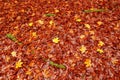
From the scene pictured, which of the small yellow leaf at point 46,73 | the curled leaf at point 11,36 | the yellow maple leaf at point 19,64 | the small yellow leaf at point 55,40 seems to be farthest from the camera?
the curled leaf at point 11,36

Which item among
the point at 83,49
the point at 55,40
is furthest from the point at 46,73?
the point at 83,49

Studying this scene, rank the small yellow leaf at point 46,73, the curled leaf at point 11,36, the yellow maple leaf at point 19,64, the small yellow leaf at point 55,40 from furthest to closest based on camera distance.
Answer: the curled leaf at point 11,36 → the small yellow leaf at point 55,40 → the yellow maple leaf at point 19,64 → the small yellow leaf at point 46,73

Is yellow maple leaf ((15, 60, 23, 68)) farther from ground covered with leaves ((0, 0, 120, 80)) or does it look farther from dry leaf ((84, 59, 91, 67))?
dry leaf ((84, 59, 91, 67))

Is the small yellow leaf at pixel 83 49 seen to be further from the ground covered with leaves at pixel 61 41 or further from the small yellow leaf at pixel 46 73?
the small yellow leaf at pixel 46 73

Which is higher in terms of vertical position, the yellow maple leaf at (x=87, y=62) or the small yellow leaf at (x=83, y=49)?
the small yellow leaf at (x=83, y=49)

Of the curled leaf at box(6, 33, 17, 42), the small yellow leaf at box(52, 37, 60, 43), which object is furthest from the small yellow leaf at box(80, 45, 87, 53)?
the curled leaf at box(6, 33, 17, 42)

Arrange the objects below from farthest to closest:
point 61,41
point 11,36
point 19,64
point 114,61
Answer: point 11,36 < point 61,41 < point 19,64 < point 114,61

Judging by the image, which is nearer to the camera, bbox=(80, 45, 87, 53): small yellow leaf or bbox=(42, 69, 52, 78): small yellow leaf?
bbox=(42, 69, 52, 78): small yellow leaf

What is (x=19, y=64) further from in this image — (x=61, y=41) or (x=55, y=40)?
(x=61, y=41)

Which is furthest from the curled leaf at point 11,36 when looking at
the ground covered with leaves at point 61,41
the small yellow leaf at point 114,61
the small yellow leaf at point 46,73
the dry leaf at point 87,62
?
the small yellow leaf at point 114,61
